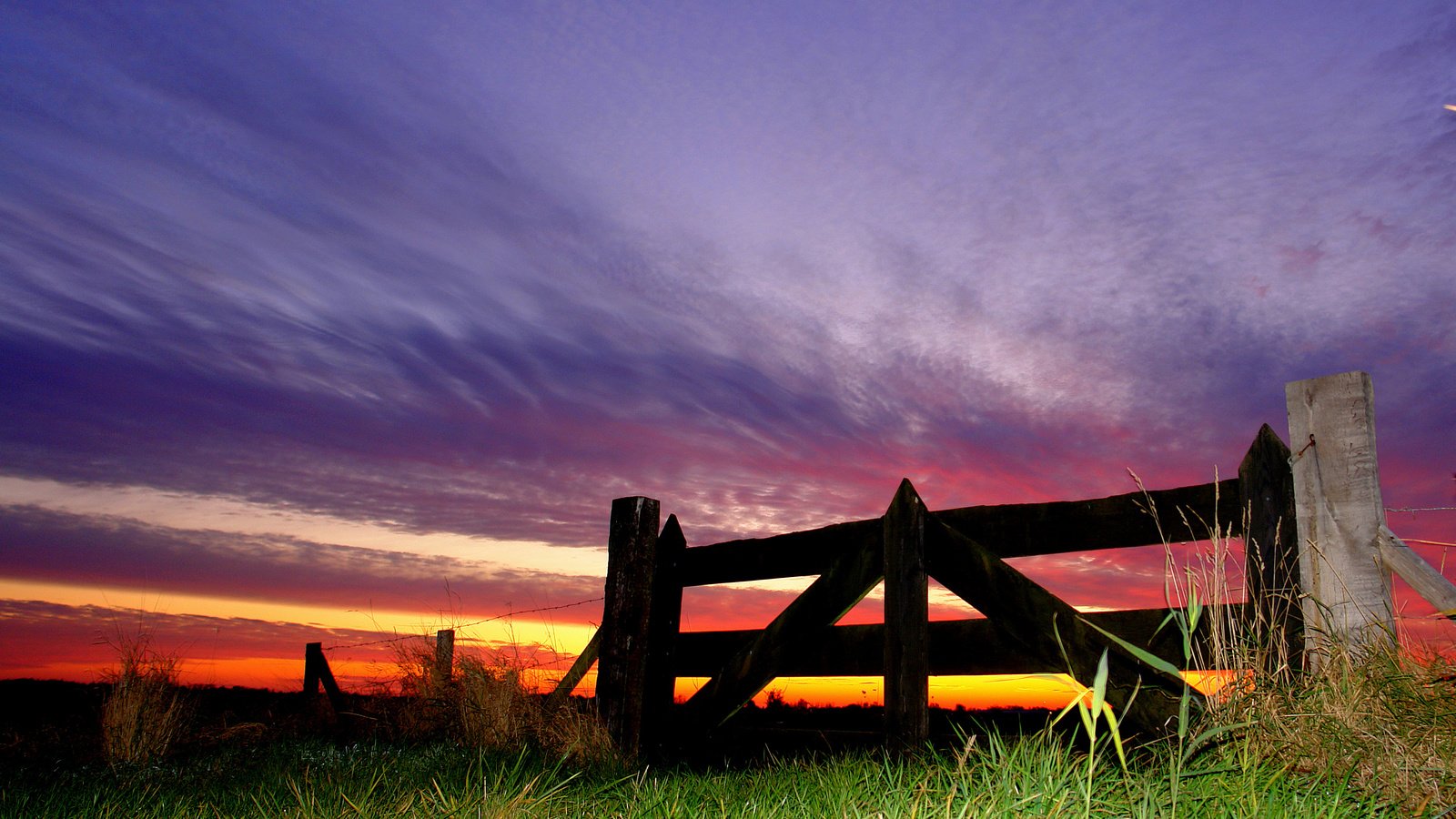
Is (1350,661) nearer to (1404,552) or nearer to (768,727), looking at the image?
(1404,552)

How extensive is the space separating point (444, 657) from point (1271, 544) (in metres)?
7.34

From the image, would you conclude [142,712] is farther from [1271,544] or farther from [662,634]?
[1271,544]

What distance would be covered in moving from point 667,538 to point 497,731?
2126 millimetres

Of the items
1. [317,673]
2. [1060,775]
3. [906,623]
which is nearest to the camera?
[1060,775]

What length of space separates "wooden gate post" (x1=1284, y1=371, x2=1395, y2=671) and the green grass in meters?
1.15

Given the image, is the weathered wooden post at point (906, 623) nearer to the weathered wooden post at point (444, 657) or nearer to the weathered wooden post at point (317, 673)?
the weathered wooden post at point (444, 657)

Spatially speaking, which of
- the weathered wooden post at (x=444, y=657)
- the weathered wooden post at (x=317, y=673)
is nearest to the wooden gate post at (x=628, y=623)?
the weathered wooden post at (x=444, y=657)

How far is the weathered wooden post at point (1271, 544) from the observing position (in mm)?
3873

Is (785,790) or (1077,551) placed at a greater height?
(1077,551)

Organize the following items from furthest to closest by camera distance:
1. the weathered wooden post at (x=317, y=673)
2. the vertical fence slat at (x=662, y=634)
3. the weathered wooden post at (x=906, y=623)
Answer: the weathered wooden post at (x=317, y=673) → the vertical fence slat at (x=662, y=634) → the weathered wooden post at (x=906, y=623)

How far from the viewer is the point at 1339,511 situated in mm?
4172

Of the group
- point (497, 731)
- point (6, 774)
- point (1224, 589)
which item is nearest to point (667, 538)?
point (497, 731)

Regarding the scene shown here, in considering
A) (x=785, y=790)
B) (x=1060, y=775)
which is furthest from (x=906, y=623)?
(x=1060, y=775)

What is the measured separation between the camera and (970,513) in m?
4.85
